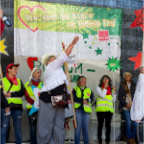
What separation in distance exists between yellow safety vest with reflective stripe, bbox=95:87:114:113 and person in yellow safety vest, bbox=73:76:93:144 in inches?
5.7

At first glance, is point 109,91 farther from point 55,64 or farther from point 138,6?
point 138,6

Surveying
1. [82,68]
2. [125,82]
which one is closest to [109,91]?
[125,82]

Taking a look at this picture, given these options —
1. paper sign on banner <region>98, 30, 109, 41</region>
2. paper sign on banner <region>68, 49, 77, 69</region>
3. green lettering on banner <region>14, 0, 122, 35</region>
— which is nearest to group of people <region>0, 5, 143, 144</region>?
paper sign on banner <region>68, 49, 77, 69</region>

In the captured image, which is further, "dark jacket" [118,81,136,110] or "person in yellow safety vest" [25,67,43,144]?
"dark jacket" [118,81,136,110]

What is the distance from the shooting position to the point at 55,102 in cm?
312

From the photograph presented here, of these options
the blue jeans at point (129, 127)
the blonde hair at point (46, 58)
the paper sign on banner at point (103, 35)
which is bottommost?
the blue jeans at point (129, 127)

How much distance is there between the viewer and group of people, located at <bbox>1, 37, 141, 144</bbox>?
10.4 ft

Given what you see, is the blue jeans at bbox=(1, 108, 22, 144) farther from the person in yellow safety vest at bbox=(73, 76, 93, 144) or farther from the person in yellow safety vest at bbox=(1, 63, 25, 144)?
the person in yellow safety vest at bbox=(73, 76, 93, 144)

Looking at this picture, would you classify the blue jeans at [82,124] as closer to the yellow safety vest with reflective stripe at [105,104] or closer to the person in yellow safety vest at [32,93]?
the yellow safety vest with reflective stripe at [105,104]

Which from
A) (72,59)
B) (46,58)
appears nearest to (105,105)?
(72,59)

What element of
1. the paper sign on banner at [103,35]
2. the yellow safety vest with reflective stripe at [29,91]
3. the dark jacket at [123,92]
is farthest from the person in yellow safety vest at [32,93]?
the dark jacket at [123,92]

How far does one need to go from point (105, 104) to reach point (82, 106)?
395mm

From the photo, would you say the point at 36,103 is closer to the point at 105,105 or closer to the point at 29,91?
the point at 29,91

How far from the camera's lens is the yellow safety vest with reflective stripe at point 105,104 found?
12.4 ft
